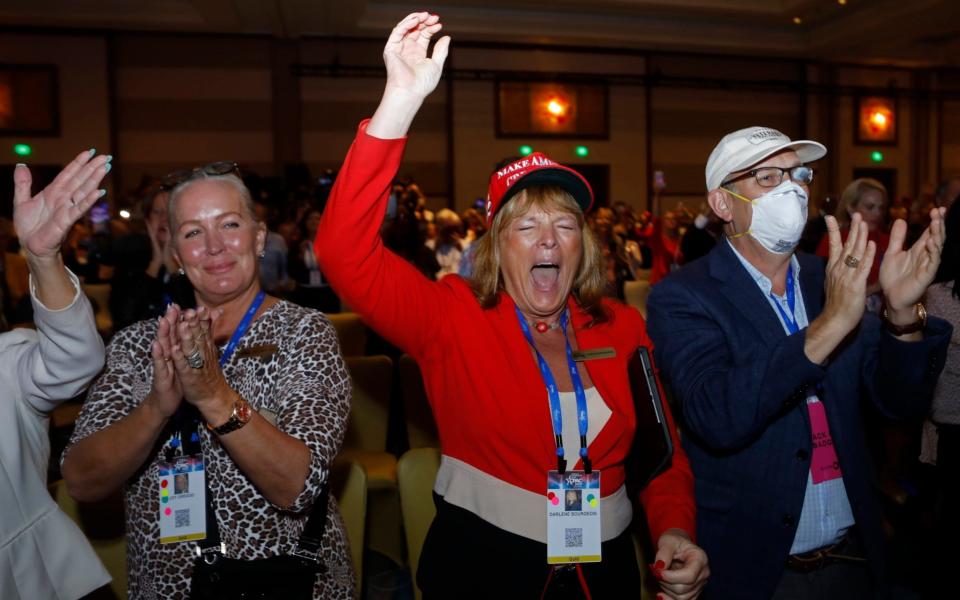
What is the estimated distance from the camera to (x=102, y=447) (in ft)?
5.10

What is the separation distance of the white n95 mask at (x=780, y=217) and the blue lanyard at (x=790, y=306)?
0.36 ft

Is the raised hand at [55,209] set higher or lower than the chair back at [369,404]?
higher

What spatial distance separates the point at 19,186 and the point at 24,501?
68 centimetres

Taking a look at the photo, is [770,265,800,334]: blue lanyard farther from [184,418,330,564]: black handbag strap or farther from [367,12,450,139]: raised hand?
[184,418,330,564]: black handbag strap

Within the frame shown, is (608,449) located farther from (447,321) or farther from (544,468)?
(447,321)

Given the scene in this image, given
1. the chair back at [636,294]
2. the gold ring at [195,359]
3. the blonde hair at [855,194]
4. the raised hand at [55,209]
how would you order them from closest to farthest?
the gold ring at [195,359] < the raised hand at [55,209] < the blonde hair at [855,194] < the chair back at [636,294]

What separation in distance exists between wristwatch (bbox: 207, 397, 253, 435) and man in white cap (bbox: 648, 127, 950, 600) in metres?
1.02

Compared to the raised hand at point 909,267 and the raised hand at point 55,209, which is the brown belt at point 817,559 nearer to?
the raised hand at point 909,267

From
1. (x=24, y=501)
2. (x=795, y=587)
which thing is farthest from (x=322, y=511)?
(x=795, y=587)

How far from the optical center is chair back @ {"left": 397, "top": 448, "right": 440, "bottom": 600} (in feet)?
7.28

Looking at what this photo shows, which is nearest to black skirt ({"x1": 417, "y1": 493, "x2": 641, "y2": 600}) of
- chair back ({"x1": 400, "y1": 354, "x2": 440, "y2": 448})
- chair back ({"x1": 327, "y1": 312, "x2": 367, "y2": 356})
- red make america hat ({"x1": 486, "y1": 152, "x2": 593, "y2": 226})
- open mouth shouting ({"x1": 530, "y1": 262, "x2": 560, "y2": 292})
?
open mouth shouting ({"x1": 530, "y1": 262, "x2": 560, "y2": 292})

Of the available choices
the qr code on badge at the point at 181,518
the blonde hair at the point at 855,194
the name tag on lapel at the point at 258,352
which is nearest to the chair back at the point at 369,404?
the name tag on lapel at the point at 258,352

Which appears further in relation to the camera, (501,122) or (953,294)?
(501,122)

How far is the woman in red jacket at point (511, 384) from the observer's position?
4.96 ft
